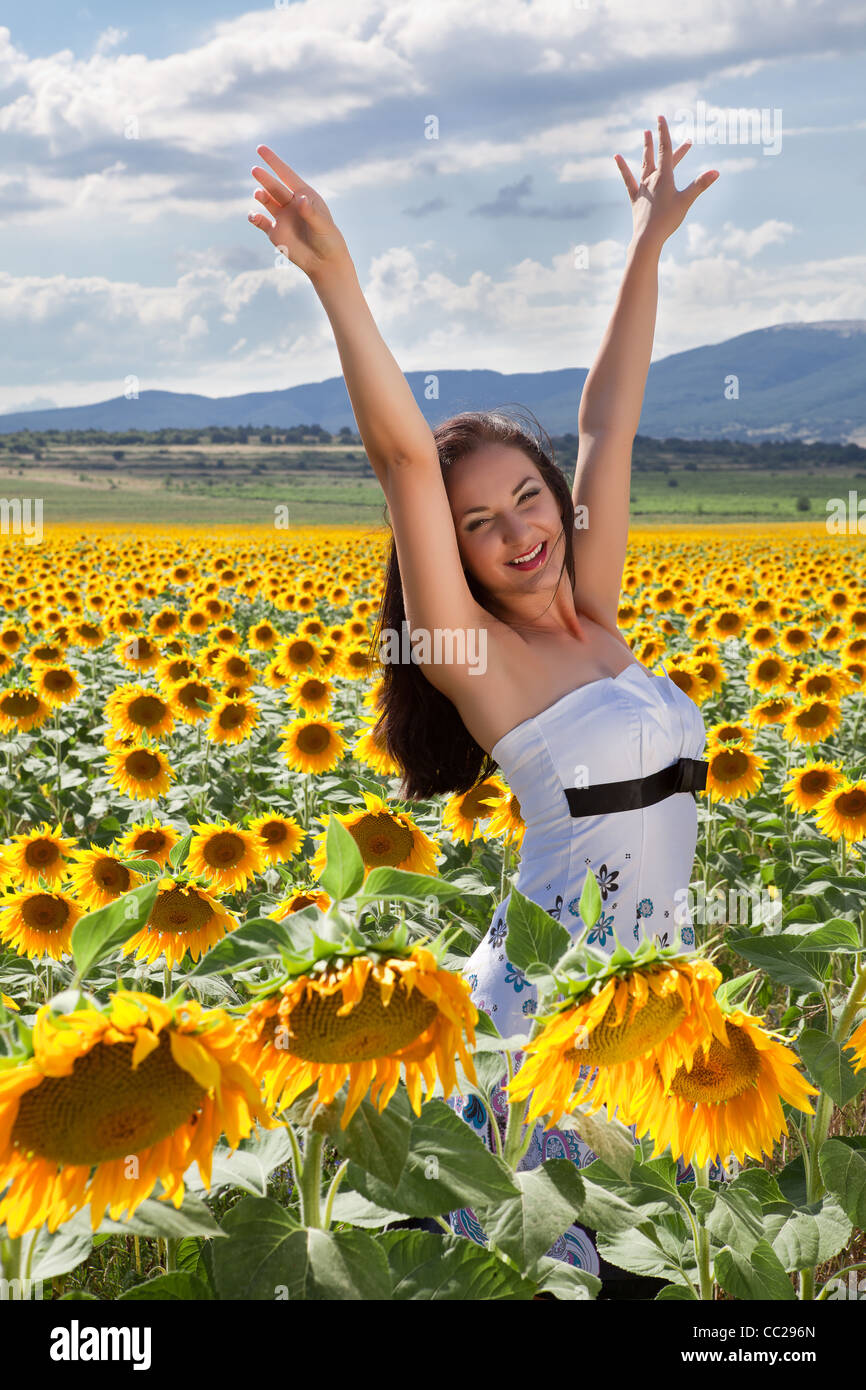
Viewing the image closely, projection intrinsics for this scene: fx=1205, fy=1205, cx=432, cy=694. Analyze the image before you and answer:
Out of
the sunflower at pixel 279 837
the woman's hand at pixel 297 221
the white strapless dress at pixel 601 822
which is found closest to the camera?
the woman's hand at pixel 297 221

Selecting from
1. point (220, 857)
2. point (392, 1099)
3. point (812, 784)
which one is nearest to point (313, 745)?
point (220, 857)

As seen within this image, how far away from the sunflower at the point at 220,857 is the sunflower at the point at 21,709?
3.80m

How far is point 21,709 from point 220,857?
13.1 feet

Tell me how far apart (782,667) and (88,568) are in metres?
11.9

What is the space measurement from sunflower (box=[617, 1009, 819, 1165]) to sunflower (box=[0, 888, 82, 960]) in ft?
9.55

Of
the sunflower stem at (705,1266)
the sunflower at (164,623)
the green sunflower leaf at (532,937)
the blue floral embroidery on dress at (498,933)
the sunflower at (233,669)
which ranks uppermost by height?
the sunflower at (164,623)

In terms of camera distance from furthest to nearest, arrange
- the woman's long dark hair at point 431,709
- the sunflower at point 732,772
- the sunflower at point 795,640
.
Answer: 1. the sunflower at point 795,640
2. the sunflower at point 732,772
3. the woman's long dark hair at point 431,709

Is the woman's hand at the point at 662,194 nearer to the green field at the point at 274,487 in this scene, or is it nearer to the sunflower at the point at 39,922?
the sunflower at the point at 39,922

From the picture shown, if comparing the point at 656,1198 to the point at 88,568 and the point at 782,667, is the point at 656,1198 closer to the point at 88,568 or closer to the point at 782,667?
the point at 782,667

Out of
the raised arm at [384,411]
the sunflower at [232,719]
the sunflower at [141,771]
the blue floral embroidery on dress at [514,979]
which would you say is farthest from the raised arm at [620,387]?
the sunflower at [232,719]

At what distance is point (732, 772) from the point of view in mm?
6957

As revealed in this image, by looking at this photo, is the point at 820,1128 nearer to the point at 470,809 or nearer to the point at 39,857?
the point at 470,809

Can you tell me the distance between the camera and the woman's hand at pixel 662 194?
13.0 ft

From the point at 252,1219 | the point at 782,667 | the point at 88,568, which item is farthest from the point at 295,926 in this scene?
the point at 88,568
